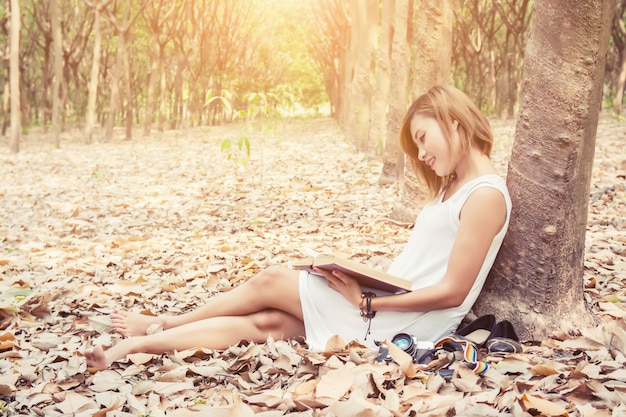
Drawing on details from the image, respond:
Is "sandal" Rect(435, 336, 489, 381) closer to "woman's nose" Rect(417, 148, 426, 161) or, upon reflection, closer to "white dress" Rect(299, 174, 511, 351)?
"white dress" Rect(299, 174, 511, 351)

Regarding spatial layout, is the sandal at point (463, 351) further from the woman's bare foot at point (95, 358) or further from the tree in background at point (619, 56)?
the tree in background at point (619, 56)

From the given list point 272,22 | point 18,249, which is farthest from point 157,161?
point 272,22

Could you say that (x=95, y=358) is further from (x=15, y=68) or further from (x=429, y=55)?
(x=15, y=68)

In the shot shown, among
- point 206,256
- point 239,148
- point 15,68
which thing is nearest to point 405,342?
point 206,256

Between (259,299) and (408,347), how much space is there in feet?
2.82

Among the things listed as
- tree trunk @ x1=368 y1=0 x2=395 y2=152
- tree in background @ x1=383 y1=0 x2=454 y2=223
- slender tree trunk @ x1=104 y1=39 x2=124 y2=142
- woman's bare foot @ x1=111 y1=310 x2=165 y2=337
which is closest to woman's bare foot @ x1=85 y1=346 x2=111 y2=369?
woman's bare foot @ x1=111 y1=310 x2=165 y2=337

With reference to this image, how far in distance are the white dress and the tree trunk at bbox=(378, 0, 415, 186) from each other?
5423 mm

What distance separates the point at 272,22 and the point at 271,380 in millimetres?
37801

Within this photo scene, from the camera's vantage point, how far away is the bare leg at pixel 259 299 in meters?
3.34

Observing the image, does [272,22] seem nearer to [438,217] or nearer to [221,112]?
[221,112]

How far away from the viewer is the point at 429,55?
6.52 m

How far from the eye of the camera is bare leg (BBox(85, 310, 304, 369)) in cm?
325

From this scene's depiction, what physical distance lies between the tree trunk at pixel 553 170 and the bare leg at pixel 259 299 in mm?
1046

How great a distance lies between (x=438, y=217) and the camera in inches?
126
